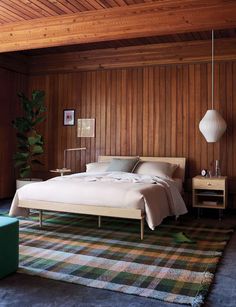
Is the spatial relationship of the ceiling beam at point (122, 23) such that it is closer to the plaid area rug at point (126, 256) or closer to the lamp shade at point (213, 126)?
the lamp shade at point (213, 126)

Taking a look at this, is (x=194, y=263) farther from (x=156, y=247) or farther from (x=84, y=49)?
(x=84, y=49)

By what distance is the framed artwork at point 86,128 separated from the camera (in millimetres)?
6746

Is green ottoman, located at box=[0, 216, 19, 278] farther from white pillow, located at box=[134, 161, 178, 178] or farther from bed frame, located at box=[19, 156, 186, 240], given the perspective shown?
white pillow, located at box=[134, 161, 178, 178]

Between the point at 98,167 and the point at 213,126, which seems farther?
the point at 98,167

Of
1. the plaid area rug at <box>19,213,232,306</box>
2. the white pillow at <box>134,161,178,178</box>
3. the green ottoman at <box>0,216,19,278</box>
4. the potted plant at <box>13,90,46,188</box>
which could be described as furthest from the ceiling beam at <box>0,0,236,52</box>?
the green ottoman at <box>0,216,19,278</box>

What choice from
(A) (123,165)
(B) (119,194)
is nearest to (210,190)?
(A) (123,165)

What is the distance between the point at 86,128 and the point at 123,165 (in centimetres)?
161

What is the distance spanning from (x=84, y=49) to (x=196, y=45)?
2.18 metres

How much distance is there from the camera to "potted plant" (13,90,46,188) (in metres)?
6.48

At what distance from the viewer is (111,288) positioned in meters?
2.61

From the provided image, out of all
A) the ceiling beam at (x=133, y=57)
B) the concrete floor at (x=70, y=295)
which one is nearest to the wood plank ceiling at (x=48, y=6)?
the ceiling beam at (x=133, y=57)

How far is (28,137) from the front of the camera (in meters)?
6.73

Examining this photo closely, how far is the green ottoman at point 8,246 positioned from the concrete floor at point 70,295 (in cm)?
8

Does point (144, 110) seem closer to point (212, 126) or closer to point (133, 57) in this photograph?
point (133, 57)
